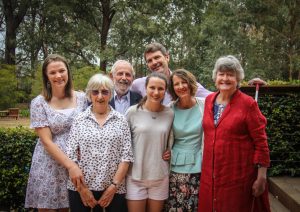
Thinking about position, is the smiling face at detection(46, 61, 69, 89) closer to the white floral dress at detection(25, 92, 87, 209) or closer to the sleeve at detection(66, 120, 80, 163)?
the white floral dress at detection(25, 92, 87, 209)

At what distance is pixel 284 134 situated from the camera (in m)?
5.88

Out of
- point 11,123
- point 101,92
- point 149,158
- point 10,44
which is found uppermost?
point 10,44

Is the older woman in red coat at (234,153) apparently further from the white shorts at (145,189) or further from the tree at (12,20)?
the tree at (12,20)

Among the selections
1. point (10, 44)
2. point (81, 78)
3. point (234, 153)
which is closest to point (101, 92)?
point (234, 153)

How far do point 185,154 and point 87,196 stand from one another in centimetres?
92

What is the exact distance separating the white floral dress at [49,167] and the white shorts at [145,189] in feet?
1.87

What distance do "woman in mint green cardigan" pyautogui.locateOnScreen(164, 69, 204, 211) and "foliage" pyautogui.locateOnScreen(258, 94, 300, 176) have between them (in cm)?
307

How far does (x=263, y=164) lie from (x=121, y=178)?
Result: 1158mm

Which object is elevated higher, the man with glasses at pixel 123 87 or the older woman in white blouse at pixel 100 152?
the man with glasses at pixel 123 87

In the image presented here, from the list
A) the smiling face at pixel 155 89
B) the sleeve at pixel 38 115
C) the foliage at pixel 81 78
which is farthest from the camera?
the foliage at pixel 81 78

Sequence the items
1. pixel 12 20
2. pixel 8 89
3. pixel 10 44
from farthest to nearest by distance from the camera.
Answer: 1. pixel 12 20
2. pixel 10 44
3. pixel 8 89

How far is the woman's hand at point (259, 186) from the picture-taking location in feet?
9.50

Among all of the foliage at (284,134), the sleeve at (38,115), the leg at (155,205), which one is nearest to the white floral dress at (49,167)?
the sleeve at (38,115)

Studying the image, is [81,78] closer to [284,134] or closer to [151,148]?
[284,134]
